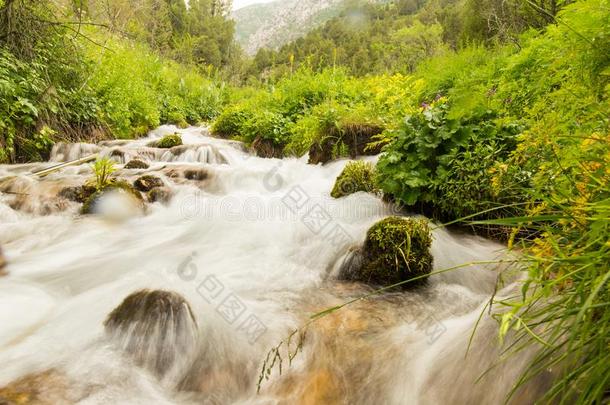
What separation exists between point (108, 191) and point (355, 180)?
3.22m

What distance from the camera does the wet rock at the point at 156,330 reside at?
2.17 metres

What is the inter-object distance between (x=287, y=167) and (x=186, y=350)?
16.8 ft

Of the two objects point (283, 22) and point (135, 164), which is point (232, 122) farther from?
point (283, 22)

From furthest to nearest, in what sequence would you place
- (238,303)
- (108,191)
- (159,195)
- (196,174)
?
(196,174) < (159,195) < (108,191) < (238,303)

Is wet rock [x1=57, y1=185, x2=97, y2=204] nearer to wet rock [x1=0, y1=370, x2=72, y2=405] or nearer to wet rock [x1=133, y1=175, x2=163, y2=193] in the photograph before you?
wet rock [x1=133, y1=175, x2=163, y2=193]

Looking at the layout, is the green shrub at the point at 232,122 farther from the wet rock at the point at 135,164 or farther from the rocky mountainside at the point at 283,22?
the rocky mountainside at the point at 283,22

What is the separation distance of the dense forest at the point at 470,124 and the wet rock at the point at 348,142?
3 cm

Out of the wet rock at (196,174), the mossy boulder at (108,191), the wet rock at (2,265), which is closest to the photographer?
the wet rock at (2,265)

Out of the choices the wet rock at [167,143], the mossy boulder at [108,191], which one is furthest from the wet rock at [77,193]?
the wet rock at [167,143]

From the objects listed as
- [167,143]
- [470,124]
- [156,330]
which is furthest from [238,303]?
[167,143]

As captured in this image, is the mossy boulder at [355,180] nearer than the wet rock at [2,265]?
No

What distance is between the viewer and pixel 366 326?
8.25ft

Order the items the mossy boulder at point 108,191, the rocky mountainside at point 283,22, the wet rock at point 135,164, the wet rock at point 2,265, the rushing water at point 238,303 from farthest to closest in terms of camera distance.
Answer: the rocky mountainside at point 283,22 → the wet rock at point 135,164 → the mossy boulder at point 108,191 → the wet rock at point 2,265 → the rushing water at point 238,303

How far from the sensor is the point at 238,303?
9.55 feet
